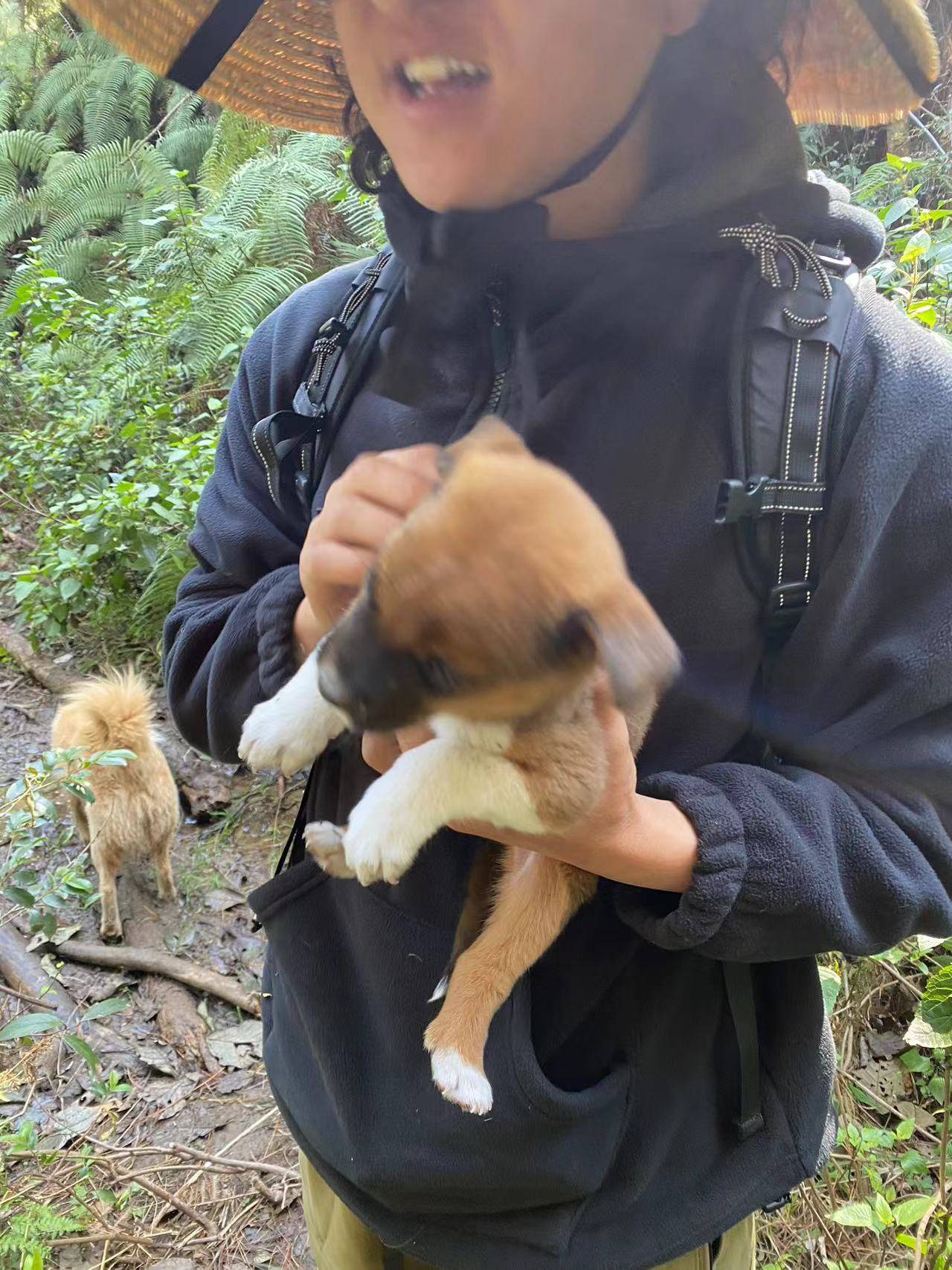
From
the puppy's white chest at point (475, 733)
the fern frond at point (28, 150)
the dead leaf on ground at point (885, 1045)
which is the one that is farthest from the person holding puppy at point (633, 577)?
the fern frond at point (28, 150)

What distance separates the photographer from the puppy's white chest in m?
1.31

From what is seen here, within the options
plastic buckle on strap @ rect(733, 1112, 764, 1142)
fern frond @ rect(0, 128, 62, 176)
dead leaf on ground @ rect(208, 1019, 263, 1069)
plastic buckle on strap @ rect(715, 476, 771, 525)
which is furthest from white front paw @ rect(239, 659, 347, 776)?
fern frond @ rect(0, 128, 62, 176)

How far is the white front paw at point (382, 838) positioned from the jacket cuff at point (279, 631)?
1.06 ft

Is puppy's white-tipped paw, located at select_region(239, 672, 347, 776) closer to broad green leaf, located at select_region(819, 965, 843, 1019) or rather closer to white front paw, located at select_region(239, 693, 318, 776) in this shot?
white front paw, located at select_region(239, 693, 318, 776)

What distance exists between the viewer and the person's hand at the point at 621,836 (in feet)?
4.50

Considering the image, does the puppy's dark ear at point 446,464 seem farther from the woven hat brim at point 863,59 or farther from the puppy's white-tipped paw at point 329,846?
the woven hat brim at point 863,59

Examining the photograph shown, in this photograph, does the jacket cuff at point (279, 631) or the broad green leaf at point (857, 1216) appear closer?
the jacket cuff at point (279, 631)

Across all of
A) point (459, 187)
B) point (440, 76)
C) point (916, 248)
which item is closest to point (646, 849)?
point (459, 187)

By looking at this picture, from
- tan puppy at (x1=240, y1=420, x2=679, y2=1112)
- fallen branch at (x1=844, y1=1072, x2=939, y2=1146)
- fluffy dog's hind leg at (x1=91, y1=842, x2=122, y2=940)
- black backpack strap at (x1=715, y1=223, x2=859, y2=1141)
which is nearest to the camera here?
tan puppy at (x1=240, y1=420, x2=679, y2=1112)

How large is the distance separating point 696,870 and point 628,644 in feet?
1.94

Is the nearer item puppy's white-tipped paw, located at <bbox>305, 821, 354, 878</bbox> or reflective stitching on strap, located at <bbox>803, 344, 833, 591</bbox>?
reflective stitching on strap, located at <bbox>803, 344, 833, 591</bbox>

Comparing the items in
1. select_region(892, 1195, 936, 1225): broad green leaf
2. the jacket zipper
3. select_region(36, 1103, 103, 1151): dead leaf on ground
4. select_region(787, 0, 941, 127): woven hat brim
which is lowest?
select_region(36, 1103, 103, 1151): dead leaf on ground

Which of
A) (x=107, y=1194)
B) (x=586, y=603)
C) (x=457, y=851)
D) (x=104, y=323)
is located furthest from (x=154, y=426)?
(x=586, y=603)

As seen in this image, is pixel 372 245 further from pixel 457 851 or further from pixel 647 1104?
pixel 647 1104
